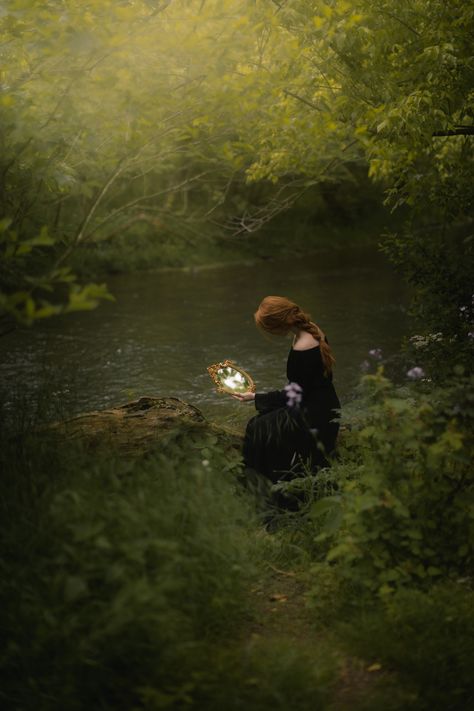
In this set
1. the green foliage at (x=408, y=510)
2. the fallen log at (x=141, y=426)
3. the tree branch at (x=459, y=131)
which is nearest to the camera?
the green foliage at (x=408, y=510)

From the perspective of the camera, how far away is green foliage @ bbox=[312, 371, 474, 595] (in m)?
3.47

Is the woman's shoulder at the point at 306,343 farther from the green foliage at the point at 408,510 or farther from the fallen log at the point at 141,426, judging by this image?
the green foliage at the point at 408,510

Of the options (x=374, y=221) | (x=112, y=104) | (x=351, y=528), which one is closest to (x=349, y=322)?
(x=112, y=104)

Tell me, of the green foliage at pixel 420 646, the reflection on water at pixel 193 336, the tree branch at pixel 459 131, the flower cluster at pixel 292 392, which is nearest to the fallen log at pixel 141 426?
the reflection on water at pixel 193 336

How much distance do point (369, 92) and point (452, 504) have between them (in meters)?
4.52

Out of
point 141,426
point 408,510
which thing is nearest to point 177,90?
point 141,426

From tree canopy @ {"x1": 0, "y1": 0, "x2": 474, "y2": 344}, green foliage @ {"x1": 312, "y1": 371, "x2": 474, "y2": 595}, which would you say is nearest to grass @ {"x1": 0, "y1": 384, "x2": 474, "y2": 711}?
green foliage @ {"x1": 312, "y1": 371, "x2": 474, "y2": 595}

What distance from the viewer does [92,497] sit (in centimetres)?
314

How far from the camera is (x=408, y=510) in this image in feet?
11.6

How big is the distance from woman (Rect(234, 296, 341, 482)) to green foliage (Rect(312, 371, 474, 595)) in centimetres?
178

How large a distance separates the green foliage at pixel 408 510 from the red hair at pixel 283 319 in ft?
6.21

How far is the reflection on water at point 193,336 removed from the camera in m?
9.76

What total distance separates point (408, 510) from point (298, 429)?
2038 millimetres

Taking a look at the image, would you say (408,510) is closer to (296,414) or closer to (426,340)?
(296,414)
